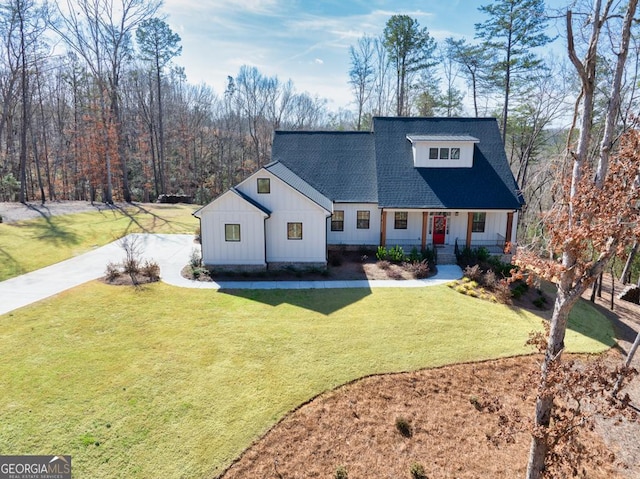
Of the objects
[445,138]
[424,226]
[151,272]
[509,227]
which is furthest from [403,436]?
[445,138]

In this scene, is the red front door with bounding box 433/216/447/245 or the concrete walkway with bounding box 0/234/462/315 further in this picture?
the red front door with bounding box 433/216/447/245

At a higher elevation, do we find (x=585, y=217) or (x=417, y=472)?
(x=585, y=217)

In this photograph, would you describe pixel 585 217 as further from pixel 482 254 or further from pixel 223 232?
pixel 482 254

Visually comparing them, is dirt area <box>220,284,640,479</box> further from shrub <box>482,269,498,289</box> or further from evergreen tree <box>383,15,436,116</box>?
evergreen tree <box>383,15,436,116</box>

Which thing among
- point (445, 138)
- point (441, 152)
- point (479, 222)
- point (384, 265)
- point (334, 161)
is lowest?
point (384, 265)

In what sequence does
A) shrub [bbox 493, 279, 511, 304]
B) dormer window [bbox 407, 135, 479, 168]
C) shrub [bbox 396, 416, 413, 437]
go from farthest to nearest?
1. dormer window [bbox 407, 135, 479, 168]
2. shrub [bbox 493, 279, 511, 304]
3. shrub [bbox 396, 416, 413, 437]

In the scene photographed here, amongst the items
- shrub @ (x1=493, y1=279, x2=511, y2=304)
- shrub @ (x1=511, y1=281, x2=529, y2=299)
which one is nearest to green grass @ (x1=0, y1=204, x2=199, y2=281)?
shrub @ (x1=493, y1=279, x2=511, y2=304)
